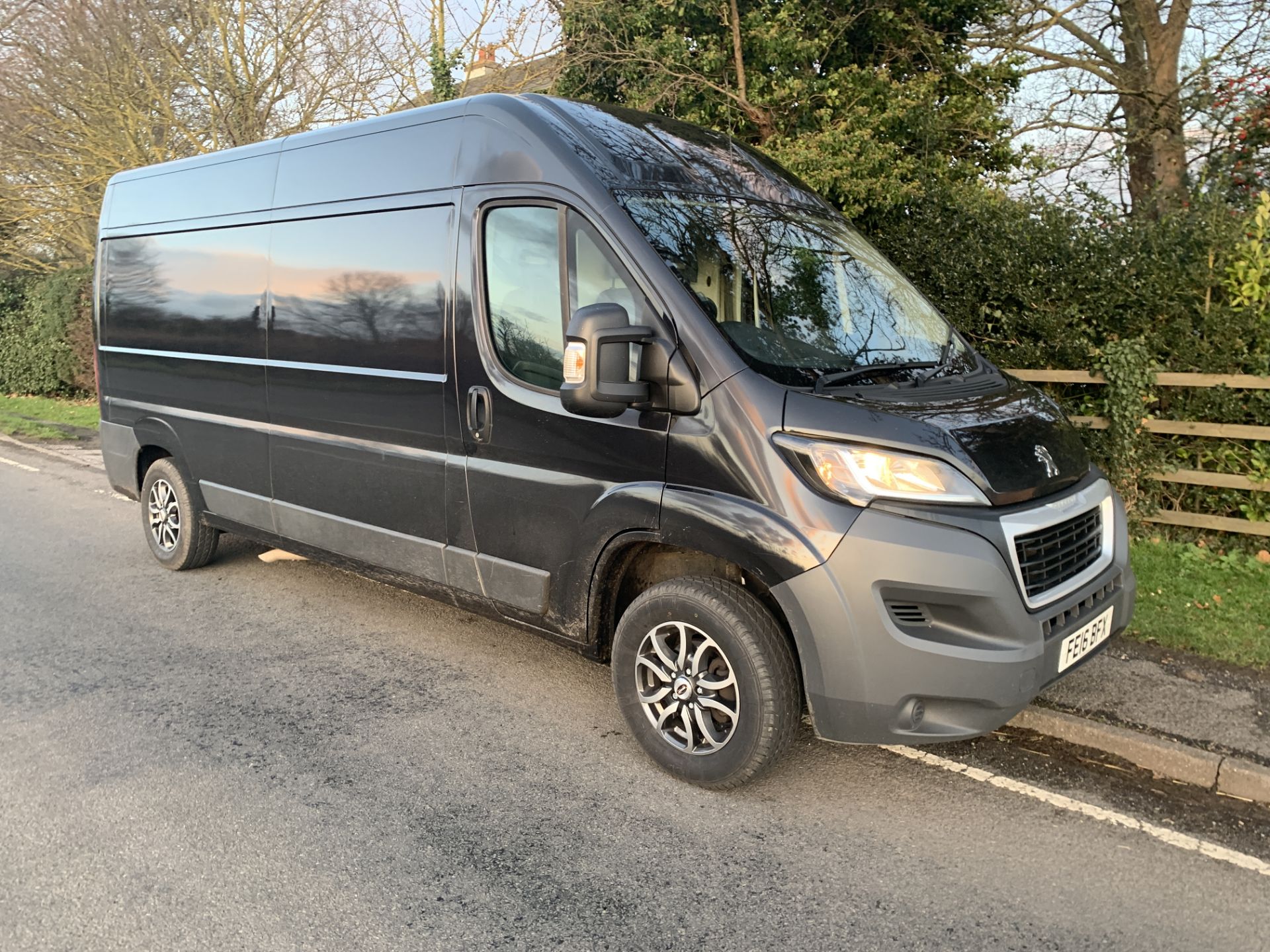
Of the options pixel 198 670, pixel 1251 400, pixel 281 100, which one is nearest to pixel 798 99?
pixel 1251 400

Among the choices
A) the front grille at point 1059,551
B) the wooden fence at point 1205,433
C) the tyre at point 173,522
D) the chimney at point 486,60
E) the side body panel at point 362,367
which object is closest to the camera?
the front grille at point 1059,551

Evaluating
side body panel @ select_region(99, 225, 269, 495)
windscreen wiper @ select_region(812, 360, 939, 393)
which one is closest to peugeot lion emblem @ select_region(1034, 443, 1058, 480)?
windscreen wiper @ select_region(812, 360, 939, 393)

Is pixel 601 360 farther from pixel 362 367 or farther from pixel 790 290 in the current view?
pixel 362 367

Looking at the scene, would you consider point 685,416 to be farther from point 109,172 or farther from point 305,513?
point 109,172

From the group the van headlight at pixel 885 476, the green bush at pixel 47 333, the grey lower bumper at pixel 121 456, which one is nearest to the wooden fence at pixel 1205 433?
the van headlight at pixel 885 476

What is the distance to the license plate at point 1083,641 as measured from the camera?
3.42 m

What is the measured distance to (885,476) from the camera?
3242mm

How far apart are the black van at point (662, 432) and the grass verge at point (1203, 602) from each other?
1.31 m

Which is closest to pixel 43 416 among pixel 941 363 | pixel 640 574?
pixel 640 574

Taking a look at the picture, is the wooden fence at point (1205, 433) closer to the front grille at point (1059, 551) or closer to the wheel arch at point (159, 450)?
the front grille at point (1059, 551)

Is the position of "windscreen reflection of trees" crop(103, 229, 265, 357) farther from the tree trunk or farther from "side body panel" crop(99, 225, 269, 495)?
the tree trunk

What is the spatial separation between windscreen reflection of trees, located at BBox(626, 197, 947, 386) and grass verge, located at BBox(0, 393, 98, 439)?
498 inches

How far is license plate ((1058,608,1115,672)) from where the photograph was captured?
11.2ft

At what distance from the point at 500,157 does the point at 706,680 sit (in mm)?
2292
